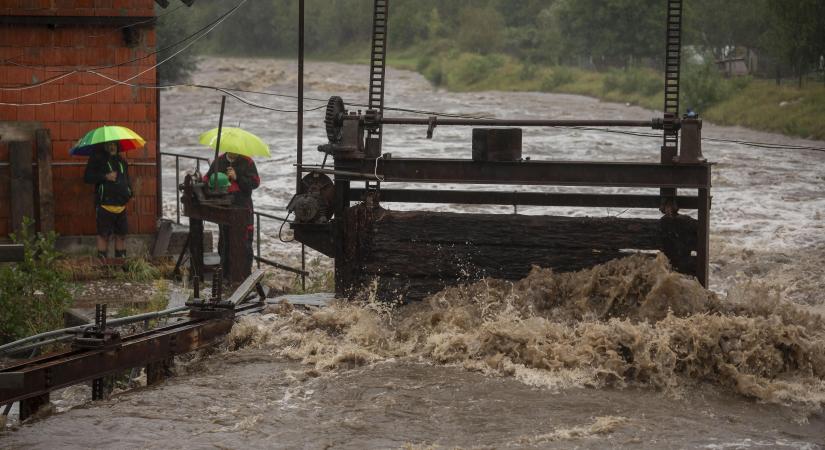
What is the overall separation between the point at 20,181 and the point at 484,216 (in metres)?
6.73

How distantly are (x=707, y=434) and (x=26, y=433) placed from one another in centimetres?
517

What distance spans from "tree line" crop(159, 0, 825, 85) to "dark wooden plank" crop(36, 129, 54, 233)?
78.3 feet

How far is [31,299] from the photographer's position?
12742 mm

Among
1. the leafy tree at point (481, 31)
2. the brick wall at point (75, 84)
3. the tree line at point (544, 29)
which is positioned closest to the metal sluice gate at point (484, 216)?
the brick wall at point (75, 84)

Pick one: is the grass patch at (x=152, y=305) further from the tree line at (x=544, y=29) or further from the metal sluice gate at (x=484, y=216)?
the tree line at (x=544, y=29)

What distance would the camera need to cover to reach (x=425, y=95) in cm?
4944

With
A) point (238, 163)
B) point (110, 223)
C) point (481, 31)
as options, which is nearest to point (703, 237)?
point (238, 163)

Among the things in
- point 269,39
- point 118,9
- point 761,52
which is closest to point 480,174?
point 118,9

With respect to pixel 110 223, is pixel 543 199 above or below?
above

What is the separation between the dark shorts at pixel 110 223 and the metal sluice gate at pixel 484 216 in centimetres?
379

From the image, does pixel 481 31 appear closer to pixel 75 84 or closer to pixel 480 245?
pixel 75 84

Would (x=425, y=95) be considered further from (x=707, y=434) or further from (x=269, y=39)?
(x=707, y=434)

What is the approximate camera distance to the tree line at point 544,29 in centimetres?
4466

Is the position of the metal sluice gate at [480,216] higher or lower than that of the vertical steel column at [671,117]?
lower
